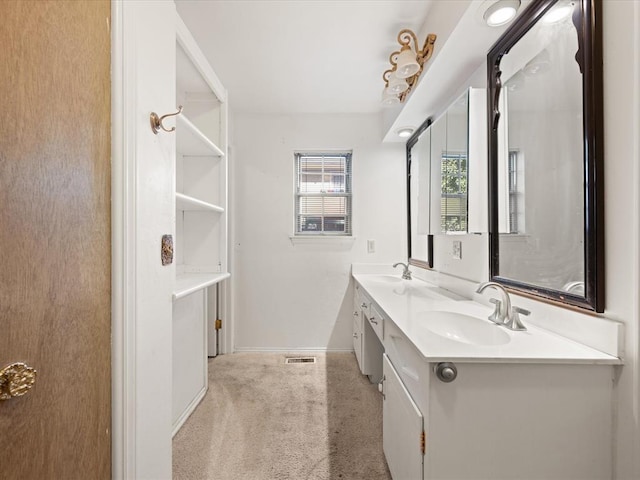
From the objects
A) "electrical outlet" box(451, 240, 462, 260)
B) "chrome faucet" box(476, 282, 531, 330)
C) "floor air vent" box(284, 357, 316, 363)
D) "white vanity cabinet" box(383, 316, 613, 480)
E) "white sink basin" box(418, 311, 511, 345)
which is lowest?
"floor air vent" box(284, 357, 316, 363)

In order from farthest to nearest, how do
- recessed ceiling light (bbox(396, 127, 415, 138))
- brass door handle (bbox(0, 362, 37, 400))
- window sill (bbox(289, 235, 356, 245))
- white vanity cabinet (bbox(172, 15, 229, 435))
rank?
window sill (bbox(289, 235, 356, 245))
recessed ceiling light (bbox(396, 127, 415, 138))
white vanity cabinet (bbox(172, 15, 229, 435))
brass door handle (bbox(0, 362, 37, 400))

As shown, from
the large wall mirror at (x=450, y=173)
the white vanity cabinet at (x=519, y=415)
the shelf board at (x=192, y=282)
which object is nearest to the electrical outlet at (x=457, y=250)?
the large wall mirror at (x=450, y=173)

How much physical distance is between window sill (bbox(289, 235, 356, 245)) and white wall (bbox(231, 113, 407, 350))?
2 centimetres

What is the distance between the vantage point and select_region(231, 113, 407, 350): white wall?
2.86 meters

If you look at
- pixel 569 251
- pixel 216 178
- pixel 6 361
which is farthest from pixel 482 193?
pixel 6 361

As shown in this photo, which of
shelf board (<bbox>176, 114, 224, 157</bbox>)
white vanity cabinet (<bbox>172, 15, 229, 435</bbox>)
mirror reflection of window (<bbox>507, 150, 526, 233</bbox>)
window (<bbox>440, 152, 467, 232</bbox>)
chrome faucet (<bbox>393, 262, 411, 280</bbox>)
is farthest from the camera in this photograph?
chrome faucet (<bbox>393, 262, 411, 280</bbox>)

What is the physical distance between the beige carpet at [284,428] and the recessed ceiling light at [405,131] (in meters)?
2.15

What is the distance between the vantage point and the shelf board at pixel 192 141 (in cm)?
135

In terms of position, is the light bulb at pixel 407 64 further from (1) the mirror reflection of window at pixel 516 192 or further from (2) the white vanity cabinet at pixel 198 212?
(2) the white vanity cabinet at pixel 198 212

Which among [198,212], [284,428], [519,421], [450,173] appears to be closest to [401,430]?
[519,421]

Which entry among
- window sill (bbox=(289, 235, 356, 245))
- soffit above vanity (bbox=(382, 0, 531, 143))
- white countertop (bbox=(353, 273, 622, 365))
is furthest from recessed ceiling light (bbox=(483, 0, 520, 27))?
window sill (bbox=(289, 235, 356, 245))

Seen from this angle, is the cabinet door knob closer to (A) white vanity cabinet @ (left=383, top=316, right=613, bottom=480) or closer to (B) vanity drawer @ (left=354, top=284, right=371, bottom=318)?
(A) white vanity cabinet @ (left=383, top=316, right=613, bottom=480)

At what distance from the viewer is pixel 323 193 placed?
2957 millimetres

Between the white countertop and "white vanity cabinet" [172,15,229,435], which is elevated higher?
"white vanity cabinet" [172,15,229,435]
